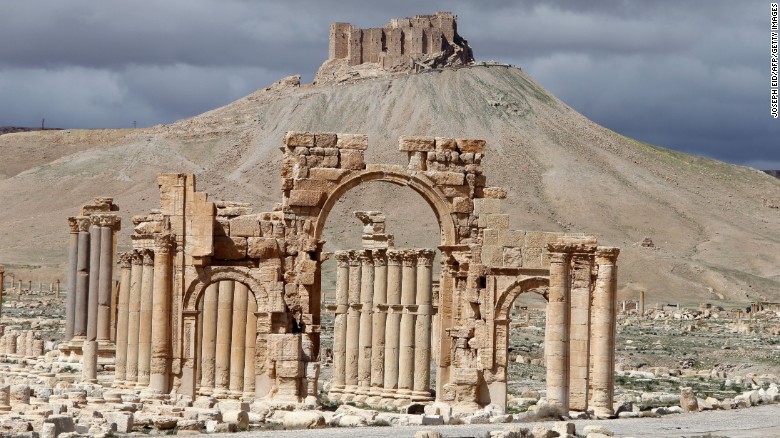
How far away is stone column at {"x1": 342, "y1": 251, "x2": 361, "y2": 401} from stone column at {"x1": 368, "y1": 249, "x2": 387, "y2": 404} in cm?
70

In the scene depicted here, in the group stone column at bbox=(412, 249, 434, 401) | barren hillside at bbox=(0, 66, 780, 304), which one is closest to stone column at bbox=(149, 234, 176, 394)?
stone column at bbox=(412, 249, 434, 401)

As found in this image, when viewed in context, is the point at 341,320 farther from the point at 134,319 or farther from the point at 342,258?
the point at 134,319

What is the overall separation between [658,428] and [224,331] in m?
13.4

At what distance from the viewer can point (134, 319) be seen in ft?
131

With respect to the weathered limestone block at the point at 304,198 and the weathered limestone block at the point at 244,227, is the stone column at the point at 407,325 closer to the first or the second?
the weathered limestone block at the point at 304,198

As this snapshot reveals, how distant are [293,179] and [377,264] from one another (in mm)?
7073

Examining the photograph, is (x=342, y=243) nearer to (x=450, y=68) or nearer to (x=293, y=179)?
(x=450, y=68)

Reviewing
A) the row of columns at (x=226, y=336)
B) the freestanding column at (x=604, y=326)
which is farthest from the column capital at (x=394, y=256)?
the freestanding column at (x=604, y=326)

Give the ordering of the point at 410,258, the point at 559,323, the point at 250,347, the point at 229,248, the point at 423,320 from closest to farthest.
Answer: the point at 559,323
the point at 229,248
the point at 250,347
the point at 423,320
the point at 410,258

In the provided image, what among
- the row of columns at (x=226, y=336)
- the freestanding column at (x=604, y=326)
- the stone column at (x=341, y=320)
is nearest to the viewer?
the freestanding column at (x=604, y=326)

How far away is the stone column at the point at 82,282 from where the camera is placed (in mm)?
48375

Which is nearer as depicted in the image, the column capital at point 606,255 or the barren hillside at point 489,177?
the column capital at point 606,255

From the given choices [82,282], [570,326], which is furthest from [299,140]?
[82,282]

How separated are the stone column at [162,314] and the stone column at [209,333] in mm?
3190
